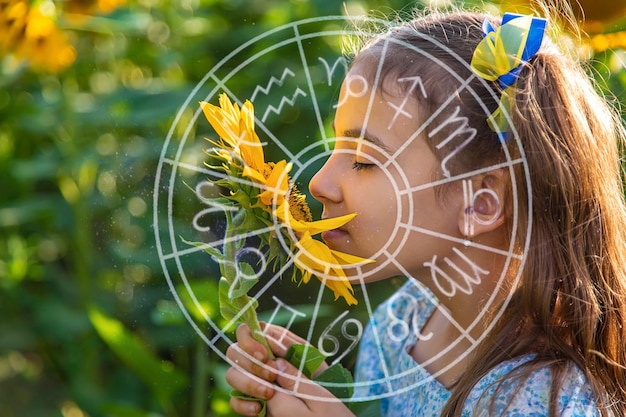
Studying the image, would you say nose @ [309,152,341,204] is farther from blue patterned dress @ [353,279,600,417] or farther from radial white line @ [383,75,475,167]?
blue patterned dress @ [353,279,600,417]

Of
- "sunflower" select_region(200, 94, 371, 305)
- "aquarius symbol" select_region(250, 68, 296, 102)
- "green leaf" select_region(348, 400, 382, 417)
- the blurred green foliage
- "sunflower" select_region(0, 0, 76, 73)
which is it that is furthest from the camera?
"sunflower" select_region(0, 0, 76, 73)

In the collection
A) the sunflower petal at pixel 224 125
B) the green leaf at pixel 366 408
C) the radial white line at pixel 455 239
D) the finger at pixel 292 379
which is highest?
the sunflower petal at pixel 224 125

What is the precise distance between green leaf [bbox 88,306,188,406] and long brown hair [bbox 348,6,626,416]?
441mm

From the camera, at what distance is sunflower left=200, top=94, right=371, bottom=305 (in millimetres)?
642

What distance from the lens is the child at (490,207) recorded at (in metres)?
0.73

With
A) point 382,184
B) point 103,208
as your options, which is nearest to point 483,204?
point 382,184

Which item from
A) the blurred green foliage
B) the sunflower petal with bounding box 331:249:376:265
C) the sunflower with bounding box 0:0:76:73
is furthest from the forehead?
the sunflower with bounding box 0:0:76:73

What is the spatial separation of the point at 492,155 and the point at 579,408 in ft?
0.76

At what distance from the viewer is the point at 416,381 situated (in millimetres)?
921

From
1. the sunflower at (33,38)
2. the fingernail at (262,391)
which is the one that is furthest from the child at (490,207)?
the sunflower at (33,38)

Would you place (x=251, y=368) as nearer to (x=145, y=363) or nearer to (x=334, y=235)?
(x=334, y=235)

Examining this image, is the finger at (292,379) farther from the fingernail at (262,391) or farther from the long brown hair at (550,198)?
the long brown hair at (550,198)

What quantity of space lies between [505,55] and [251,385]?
356 mm

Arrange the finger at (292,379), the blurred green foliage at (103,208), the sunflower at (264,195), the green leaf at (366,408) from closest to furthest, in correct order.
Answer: the sunflower at (264,195) → the finger at (292,379) → the green leaf at (366,408) → the blurred green foliage at (103,208)
